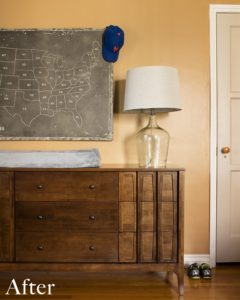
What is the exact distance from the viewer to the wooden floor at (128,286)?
216 centimetres

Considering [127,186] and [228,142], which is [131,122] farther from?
[228,142]

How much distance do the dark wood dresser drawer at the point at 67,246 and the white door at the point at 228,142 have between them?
1.00 m

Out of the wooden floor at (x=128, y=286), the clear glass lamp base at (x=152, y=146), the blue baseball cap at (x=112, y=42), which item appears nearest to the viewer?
A: the wooden floor at (x=128, y=286)

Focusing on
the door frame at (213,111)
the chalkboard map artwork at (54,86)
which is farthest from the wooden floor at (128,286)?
the chalkboard map artwork at (54,86)

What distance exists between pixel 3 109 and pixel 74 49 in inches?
28.0

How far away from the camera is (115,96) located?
2676 millimetres

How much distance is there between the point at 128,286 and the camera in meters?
2.32

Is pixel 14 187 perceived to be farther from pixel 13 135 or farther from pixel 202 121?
pixel 202 121

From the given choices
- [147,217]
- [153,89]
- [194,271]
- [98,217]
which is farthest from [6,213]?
[194,271]

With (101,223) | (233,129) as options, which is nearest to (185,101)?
(233,129)

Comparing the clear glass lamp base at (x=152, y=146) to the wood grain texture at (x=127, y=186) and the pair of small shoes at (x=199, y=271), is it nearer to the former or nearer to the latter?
the wood grain texture at (x=127, y=186)

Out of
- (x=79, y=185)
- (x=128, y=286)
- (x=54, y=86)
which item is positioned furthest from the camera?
(x=54, y=86)

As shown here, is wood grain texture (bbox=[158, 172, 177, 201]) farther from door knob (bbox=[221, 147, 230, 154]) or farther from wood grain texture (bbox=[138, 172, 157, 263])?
door knob (bbox=[221, 147, 230, 154])

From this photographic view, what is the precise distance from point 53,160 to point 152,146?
67 centimetres
